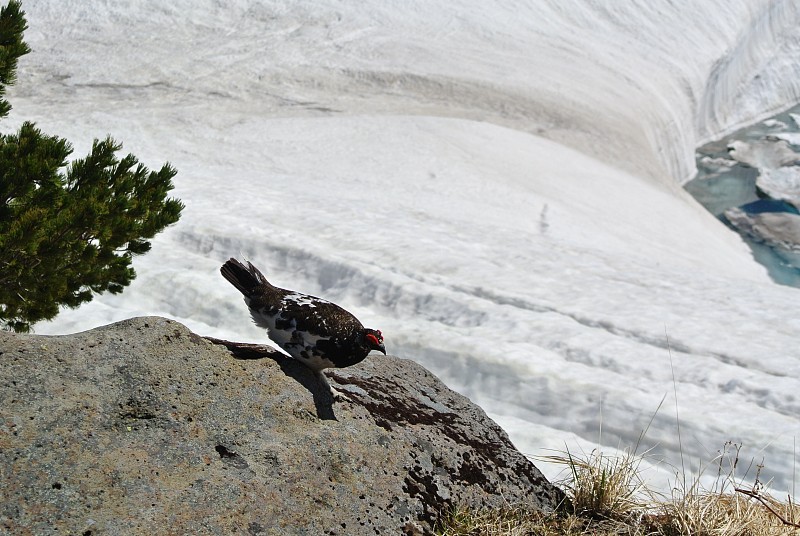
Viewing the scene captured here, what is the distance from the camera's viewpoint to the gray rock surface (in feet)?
11.2

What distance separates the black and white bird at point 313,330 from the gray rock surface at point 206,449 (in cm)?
15

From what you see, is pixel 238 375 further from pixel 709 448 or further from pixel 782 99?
pixel 782 99

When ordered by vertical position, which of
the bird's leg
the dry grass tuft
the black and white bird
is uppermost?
the black and white bird

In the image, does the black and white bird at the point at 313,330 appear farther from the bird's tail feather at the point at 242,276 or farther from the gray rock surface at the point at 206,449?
the gray rock surface at the point at 206,449

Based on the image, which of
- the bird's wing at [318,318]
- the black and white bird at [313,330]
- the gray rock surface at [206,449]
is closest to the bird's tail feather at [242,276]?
the black and white bird at [313,330]

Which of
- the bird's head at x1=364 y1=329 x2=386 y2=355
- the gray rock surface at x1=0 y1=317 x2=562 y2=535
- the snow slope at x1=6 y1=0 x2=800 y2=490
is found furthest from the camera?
the snow slope at x1=6 y1=0 x2=800 y2=490

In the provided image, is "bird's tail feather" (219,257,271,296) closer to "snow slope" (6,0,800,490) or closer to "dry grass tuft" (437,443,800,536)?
"dry grass tuft" (437,443,800,536)

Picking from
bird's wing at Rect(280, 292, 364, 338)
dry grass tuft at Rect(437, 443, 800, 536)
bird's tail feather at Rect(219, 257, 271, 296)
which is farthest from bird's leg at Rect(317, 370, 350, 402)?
dry grass tuft at Rect(437, 443, 800, 536)

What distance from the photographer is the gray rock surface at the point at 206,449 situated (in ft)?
11.2

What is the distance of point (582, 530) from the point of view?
15.4 ft

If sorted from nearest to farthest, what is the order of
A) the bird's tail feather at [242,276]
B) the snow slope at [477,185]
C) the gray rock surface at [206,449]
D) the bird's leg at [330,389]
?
1. the gray rock surface at [206,449]
2. the bird's leg at [330,389]
3. the bird's tail feather at [242,276]
4. the snow slope at [477,185]

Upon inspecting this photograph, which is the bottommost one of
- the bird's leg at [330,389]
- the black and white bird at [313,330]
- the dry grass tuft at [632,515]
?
the dry grass tuft at [632,515]

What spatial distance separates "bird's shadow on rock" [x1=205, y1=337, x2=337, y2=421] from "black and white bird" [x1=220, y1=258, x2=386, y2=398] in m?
0.06

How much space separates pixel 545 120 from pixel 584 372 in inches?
620
